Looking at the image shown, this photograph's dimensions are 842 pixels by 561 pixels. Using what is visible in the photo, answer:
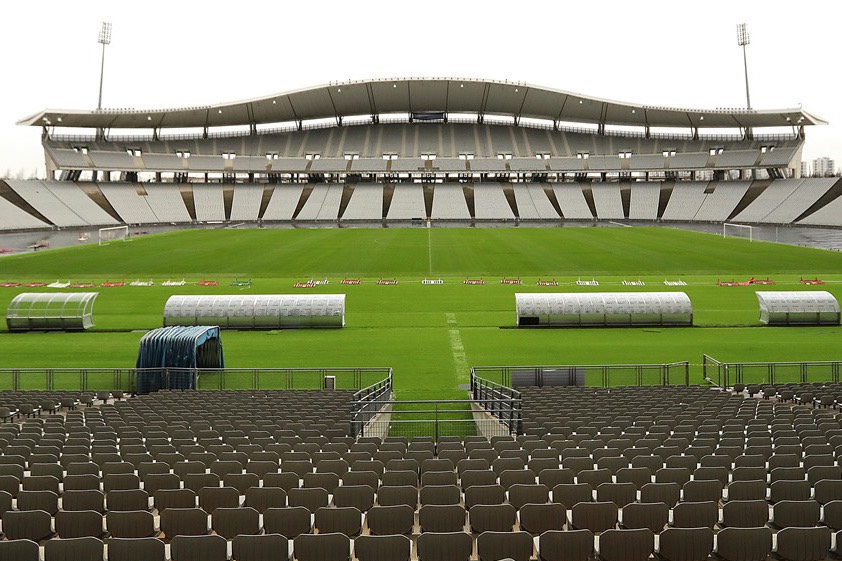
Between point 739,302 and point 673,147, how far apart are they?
86.9 meters

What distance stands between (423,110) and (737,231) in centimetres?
5812

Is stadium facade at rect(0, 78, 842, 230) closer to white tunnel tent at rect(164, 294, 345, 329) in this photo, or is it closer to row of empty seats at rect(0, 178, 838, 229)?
row of empty seats at rect(0, 178, 838, 229)

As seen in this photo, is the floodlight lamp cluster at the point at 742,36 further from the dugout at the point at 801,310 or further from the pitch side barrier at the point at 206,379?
the pitch side barrier at the point at 206,379

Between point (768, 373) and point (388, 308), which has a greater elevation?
point (388, 308)

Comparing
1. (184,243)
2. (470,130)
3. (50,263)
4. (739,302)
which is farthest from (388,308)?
(470,130)

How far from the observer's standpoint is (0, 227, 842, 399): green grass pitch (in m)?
Answer: 29.1

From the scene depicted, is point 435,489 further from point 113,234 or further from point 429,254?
point 113,234

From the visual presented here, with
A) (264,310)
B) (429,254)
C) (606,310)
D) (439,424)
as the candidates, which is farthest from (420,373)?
(429,254)

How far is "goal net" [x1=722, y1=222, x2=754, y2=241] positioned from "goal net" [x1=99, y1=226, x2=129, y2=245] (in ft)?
234

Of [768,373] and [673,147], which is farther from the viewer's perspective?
Answer: [673,147]

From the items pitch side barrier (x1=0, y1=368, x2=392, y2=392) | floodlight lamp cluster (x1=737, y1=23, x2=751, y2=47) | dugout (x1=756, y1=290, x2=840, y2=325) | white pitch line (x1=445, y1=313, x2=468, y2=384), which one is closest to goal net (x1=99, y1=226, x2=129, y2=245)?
white pitch line (x1=445, y1=313, x2=468, y2=384)

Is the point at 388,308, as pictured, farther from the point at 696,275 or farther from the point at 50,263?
the point at 50,263

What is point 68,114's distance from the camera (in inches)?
4301

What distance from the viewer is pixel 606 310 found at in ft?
114
